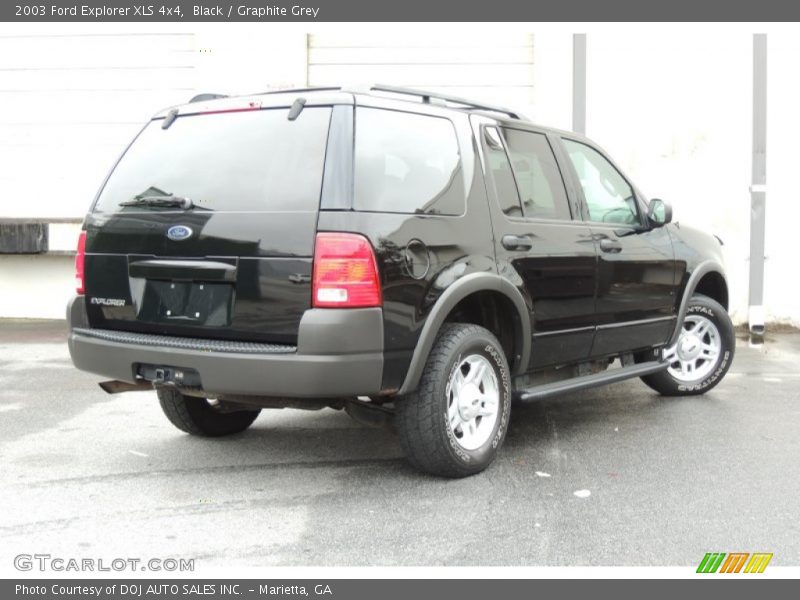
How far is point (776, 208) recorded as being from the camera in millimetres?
10094

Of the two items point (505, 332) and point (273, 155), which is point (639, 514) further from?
point (273, 155)

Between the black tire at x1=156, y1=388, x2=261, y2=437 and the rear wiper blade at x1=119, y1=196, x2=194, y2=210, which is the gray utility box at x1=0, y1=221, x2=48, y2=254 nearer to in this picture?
the black tire at x1=156, y1=388, x2=261, y2=437

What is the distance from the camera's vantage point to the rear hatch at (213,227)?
12.8ft

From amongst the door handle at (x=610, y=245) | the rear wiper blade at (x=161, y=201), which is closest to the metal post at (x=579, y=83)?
the door handle at (x=610, y=245)

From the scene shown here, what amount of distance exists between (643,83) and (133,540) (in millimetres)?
8339

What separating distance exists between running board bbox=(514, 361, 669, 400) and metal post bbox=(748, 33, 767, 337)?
15.4 feet

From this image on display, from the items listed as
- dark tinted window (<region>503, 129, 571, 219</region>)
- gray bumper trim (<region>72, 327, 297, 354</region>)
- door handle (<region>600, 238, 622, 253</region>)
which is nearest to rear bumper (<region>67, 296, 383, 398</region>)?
gray bumper trim (<region>72, 327, 297, 354</region>)

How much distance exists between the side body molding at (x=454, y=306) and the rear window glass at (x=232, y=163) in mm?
777

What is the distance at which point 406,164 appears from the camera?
13.9ft

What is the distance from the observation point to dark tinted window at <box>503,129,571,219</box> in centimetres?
493

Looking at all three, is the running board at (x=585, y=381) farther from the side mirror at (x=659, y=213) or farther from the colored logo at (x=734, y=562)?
the colored logo at (x=734, y=562)

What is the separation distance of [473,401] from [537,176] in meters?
1.44

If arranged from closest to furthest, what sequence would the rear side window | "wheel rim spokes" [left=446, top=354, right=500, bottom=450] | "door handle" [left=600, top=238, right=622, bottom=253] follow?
the rear side window
"wheel rim spokes" [left=446, top=354, right=500, bottom=450]
"door handle" [left=600, top=238, right=622, bottom=253]
